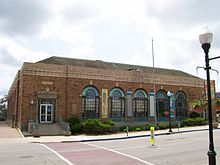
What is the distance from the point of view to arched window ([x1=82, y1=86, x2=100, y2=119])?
35.2m

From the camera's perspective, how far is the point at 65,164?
11055 millimetres

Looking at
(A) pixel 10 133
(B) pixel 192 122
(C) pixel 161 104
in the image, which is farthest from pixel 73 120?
(B) pixel 192 122

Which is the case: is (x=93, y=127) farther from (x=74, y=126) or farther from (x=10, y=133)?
(x=10, y=133)

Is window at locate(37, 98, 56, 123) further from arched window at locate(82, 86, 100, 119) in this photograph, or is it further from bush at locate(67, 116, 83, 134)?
arched window at locate(82, 86, 100, 119)

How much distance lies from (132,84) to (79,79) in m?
8.34

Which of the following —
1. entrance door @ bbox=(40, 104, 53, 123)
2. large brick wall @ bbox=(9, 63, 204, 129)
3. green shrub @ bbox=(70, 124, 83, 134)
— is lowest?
green shrub @ bbox=(70, 124, 83, 134)

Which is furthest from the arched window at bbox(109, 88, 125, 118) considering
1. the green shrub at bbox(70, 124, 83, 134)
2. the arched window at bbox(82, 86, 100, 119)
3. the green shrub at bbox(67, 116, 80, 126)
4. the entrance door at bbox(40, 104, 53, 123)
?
the entrance door at bbox(40, 104, 53, 123)

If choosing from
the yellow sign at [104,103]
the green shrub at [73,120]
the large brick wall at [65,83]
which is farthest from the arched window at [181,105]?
the green shrub at [73,120]

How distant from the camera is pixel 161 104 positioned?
41.8m

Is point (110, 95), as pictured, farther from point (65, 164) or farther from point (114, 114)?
point (65, 164)

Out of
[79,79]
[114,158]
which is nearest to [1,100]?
[79,79]

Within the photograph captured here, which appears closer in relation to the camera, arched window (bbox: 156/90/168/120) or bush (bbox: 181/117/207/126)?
bush (bbox: 181/117/207/126)

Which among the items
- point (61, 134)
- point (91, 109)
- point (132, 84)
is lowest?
point (61, 134)

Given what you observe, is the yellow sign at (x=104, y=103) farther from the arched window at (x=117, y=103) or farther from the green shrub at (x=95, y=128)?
the green shrub at (x=95, y=128)
